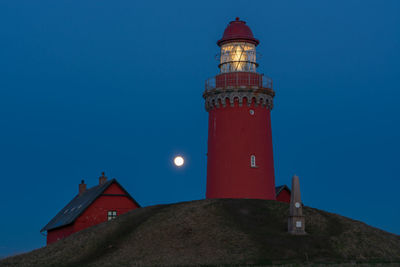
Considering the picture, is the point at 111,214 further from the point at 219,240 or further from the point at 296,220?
the point at 296,220

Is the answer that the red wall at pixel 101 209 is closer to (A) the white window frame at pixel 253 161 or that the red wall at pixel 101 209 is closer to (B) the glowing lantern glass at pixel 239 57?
(A) the white window frame at pixel 253 161

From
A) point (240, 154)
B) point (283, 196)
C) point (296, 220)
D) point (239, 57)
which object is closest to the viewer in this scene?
point (296, 220)

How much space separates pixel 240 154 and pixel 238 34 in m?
11.2

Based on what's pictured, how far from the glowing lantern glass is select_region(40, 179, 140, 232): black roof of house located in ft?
52.7

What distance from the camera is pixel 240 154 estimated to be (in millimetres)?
51000

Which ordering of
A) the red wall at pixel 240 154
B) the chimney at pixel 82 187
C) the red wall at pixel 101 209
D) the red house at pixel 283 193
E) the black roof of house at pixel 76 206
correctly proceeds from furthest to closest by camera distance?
1. the chimney at pixel 82 187
2. the red house at pixel 283 193
3. the black roof of house at pixel 76 206
4. the red wall at pixel 101 209
5. the red wall at pixel 240 154

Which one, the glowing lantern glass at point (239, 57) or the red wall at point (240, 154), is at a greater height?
the glowing lantern glass at point (239, 57)

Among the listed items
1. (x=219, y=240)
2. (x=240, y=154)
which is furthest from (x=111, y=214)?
(x=219, y=240)

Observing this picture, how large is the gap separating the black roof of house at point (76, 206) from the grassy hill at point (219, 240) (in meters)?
8.35

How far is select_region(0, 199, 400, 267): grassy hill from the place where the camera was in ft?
120

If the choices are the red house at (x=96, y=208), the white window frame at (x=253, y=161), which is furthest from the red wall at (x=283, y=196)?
the red house at (x=96, y=208)

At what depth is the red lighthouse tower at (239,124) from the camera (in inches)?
2004

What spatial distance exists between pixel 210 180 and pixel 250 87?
366 inches

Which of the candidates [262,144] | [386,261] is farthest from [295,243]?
[262,144]
